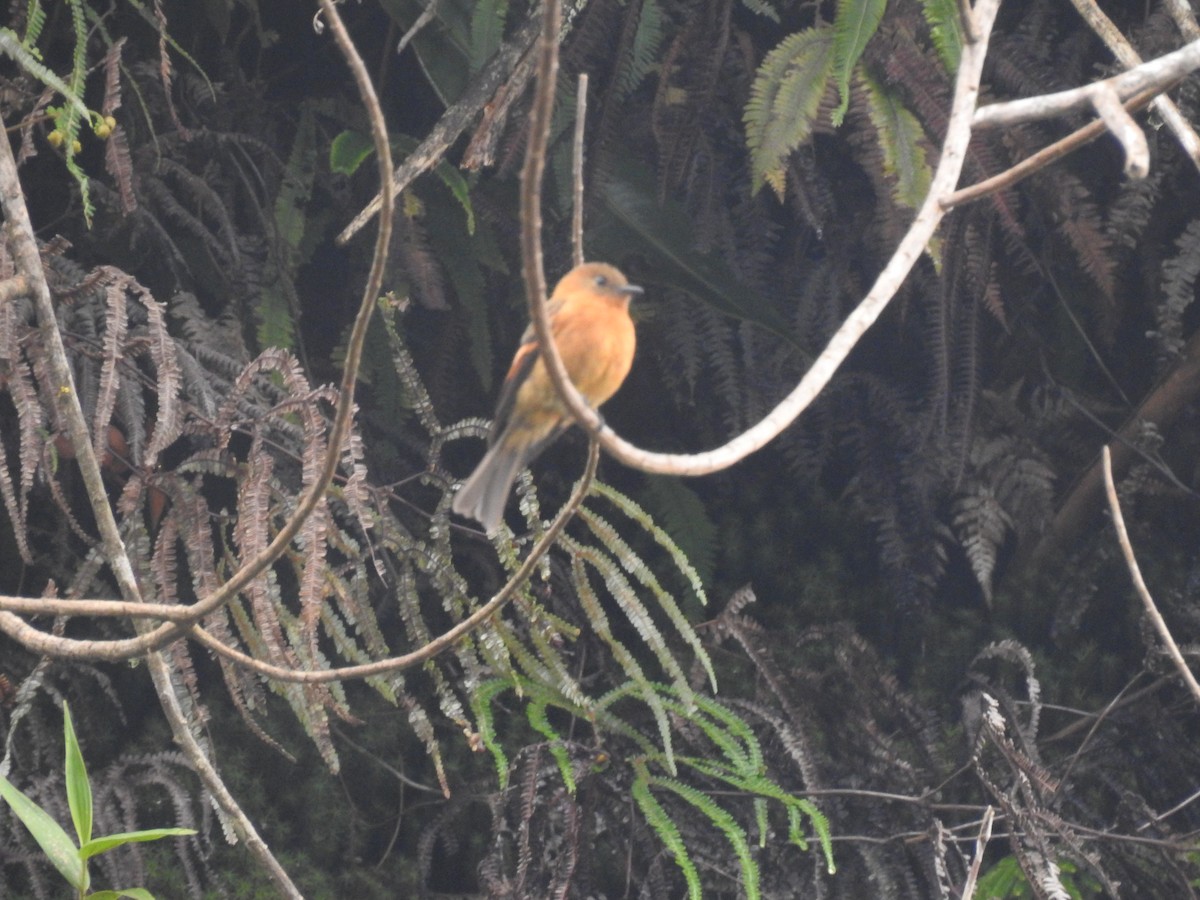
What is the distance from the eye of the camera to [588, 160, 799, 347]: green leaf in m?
3.41

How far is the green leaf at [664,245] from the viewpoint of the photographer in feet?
11.2

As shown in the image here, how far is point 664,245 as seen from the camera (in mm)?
3408

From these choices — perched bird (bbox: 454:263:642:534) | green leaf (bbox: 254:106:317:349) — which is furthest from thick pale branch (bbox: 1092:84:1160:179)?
green leaf (bbox: 254:106:317:349)

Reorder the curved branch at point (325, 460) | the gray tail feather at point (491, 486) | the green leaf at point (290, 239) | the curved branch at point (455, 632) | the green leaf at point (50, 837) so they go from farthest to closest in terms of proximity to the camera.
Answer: the green leaf at point (290, 239), the gray tail feather at point (491, 486), the green leaf at point (50, 837), the curved branch at point (455, 632), the curved branch at point (325, 460)

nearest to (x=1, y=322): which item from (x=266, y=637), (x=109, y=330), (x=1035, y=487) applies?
(x=109, y=330)

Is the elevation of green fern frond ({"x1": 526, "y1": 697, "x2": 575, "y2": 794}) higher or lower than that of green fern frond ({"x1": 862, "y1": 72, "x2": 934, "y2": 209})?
lower

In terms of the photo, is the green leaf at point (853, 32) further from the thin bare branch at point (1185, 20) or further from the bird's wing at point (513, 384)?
the bird's wing at point (513, 384)

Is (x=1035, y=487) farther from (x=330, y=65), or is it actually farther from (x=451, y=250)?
(x=330, y=65)

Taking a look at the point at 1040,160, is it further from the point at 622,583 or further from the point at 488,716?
the point at 488,716

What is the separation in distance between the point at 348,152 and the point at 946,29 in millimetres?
1374

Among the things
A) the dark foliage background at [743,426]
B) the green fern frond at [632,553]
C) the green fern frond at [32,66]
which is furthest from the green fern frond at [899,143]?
the green fern frond at [32,66]

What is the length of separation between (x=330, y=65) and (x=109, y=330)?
139cm

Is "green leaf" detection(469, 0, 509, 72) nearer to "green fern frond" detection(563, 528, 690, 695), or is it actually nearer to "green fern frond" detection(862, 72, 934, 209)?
"green fern frond" detection(862, 72, 934, 209)

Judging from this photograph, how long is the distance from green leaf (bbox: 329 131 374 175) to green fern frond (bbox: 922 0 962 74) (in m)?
1.30
